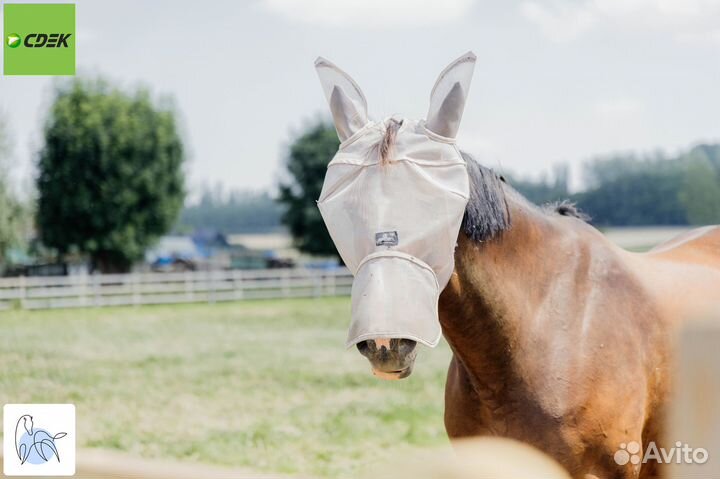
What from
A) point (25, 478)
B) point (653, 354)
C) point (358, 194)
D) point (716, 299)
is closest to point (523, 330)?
point (653, 354)

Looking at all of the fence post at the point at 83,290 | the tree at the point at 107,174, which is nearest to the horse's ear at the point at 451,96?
the fence post at the point at 83,290

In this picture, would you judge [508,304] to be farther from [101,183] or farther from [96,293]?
[101,183]

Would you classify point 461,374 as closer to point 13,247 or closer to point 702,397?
point 702,397

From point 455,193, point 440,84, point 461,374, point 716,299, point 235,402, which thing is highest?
point 440,84

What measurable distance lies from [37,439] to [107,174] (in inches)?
931

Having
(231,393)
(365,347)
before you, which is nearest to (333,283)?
(231,393)

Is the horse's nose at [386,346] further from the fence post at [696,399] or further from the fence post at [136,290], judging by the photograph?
the fence post at [136,290]

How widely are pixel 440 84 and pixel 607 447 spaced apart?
111 cm

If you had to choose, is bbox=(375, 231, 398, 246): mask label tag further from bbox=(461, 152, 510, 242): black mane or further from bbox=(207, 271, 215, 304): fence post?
bbox=(207, 271, 215, 304): fence post

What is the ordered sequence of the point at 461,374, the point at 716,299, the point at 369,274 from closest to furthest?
1. the point at 369,274
2. the point at 461,374
3. the point at 716,299

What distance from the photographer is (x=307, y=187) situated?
34.9m

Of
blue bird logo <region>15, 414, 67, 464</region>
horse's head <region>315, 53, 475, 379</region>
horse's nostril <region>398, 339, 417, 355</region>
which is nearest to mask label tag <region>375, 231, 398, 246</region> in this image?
horse's head <region>315, 53, 475, 379</region>

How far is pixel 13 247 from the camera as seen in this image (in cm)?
2323

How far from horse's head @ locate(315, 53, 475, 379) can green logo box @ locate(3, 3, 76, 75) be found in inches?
98.8
